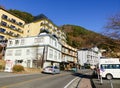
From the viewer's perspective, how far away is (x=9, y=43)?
5216 centimetres

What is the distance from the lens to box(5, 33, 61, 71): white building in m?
44.5

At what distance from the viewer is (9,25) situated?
56656 millimetres

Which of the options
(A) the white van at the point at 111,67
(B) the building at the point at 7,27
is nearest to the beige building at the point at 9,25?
(B) the building at the point at 7,27

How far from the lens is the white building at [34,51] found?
44.5 m

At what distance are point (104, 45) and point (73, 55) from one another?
56489mm

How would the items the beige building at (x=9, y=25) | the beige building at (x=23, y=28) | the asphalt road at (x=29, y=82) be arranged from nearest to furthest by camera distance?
the asphalt road at (x=29, y=82)
the beige building at (x=9, y=25)
the beige building at (x=23, y=28)

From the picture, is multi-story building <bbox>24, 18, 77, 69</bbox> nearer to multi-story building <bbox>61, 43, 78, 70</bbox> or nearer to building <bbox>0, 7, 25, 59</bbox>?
multi-story building <bbox>61, 43, 78, 70</bbox>

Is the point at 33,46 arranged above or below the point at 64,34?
below

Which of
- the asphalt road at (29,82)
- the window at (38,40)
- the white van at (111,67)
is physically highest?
the window at (38,40)

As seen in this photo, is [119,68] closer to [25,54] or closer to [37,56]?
[37,56]

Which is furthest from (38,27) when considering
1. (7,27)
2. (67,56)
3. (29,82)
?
(29,82)

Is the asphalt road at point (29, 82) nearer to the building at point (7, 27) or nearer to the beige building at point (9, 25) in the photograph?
the building at point (7, 27)

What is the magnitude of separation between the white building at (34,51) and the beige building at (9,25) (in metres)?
4.43

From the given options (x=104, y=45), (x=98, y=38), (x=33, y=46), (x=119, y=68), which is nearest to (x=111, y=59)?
(x=119, y=68)
